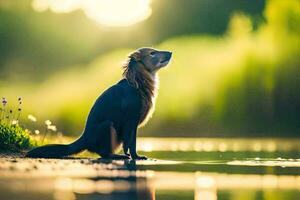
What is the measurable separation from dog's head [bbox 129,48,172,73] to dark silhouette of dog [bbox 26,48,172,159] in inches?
17.8

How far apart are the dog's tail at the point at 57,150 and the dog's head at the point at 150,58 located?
1.72 metres

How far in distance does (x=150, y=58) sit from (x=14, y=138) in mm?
2889

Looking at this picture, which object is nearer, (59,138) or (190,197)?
(190,197)

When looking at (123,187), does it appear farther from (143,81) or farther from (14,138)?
(14,138)

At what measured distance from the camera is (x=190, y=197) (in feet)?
27.2

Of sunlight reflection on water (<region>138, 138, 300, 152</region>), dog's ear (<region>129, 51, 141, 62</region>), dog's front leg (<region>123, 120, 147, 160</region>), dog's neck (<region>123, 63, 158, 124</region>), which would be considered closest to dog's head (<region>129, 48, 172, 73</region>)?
dog's ear (<region>129, 51, 141, 62</region>)

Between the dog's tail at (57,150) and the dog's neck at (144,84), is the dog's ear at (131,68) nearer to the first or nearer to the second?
the dog's neck at (144,84)

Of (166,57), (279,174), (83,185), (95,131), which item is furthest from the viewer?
(166,57)

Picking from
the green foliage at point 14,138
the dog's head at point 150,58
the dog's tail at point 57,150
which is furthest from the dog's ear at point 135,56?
the green foliage at point 14,138

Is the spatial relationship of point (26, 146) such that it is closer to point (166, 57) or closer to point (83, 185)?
point (166, 57)

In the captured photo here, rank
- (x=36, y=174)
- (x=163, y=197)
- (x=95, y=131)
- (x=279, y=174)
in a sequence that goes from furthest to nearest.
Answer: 1. (x=95, y=131)
2. (x=279, y=174)
3. (x=36, y=174)
4. (x=163, y=197)

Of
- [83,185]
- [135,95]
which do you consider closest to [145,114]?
[135,95]

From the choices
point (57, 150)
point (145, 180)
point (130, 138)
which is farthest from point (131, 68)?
point (145, 180)

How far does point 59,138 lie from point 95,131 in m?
5.58
